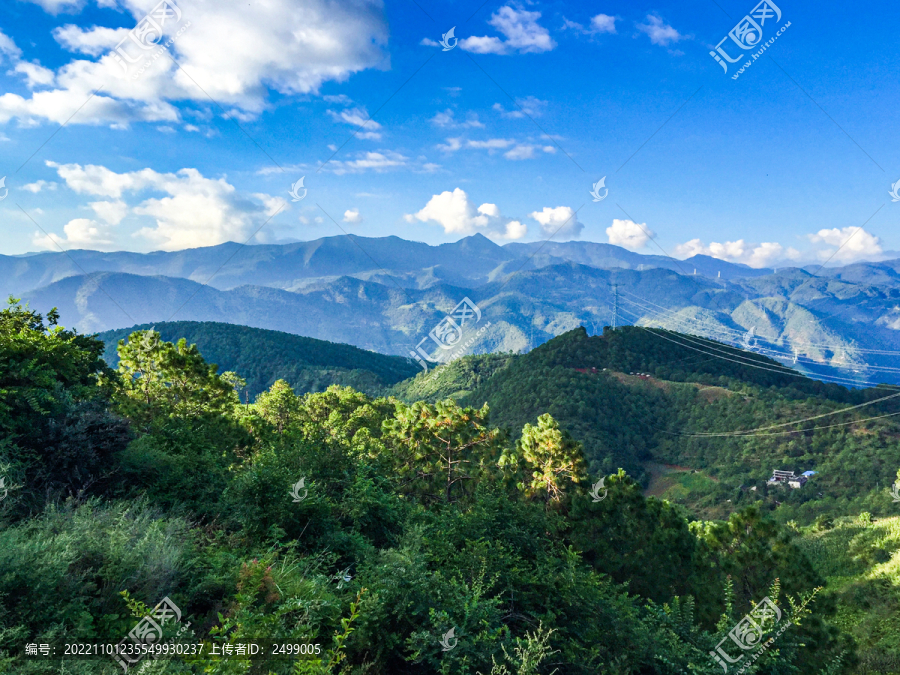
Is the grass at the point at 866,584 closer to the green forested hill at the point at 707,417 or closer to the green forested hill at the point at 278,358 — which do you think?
the green forested hill at the point at 707,417

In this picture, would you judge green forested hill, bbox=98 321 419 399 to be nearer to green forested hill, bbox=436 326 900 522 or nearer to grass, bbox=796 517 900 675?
green forested hill, bbox=436 326 900 522

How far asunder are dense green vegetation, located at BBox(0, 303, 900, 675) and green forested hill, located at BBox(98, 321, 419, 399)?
11183cm

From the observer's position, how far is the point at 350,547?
905 cm

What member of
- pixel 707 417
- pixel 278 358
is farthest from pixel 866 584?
pixel 278 358

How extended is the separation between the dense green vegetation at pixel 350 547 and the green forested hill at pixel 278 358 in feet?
367

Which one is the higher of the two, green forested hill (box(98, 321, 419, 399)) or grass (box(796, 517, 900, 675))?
green forested hill (box(98, 321, 419, 399))

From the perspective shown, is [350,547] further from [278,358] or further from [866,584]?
[278,358]

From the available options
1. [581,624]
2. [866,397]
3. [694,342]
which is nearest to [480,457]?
[581,624]

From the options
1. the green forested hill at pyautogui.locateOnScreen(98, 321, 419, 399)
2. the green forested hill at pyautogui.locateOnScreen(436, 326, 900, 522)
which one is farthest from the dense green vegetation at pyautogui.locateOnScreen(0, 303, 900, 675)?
the green forested hill at pyautogui.locateOnScreen(98, 321, 419, 399)

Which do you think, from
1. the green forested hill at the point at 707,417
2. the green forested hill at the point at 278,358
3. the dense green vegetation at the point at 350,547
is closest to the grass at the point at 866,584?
the dense green vegetation at the point at 350,547

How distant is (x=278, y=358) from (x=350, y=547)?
151m

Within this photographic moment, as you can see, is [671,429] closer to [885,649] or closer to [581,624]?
[885,649]

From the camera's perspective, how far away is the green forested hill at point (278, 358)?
136500 mm

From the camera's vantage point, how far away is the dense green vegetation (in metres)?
5.42
